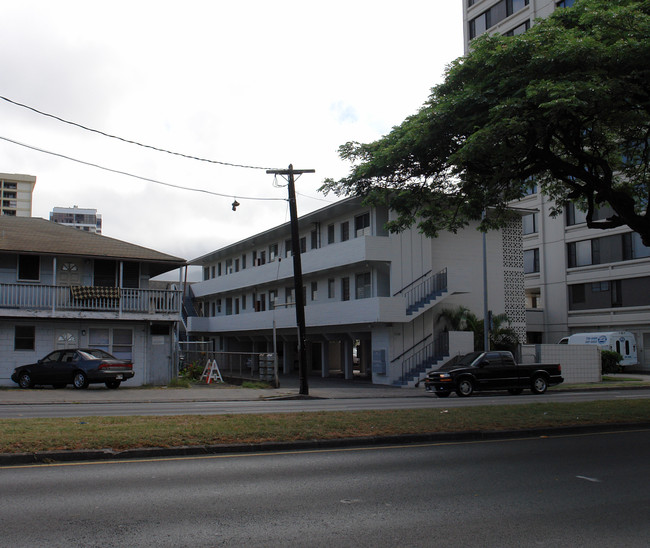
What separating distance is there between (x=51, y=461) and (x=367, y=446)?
4.81 metres

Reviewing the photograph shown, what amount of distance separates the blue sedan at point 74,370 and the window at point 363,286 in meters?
14.0

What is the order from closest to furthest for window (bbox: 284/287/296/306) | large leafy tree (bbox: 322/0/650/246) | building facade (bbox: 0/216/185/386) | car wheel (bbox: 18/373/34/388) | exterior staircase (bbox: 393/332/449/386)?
large leafy tree (bbox: 322/0/650/246) → car wheel (bbox: 18/373/34/388) → building facade (bbox: 0/216/185/386) → exterior staircase (bbox: 393/332/449/386) → window (bbox: 284/287/296/306)

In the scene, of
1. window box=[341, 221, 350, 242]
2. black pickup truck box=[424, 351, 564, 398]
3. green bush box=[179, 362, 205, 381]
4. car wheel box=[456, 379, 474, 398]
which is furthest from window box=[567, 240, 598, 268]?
green bush box=[179, 362, 205, 381]

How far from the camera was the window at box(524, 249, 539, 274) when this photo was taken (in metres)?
52.2

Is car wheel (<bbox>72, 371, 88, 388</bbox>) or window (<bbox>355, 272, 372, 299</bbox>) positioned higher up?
window (<bbox>355, 272, 372, 299</bbox>)

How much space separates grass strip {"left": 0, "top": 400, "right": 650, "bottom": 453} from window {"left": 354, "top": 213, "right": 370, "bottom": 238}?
67.3 ft

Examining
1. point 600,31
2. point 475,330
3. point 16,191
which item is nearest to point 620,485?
point 600,31

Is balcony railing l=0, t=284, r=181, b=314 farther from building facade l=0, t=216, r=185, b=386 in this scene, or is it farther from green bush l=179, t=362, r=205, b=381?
Answer: green bush l=179, t=362, r=205, b=381

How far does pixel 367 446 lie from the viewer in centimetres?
1080

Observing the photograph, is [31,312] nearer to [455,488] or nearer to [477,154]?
[477,154]

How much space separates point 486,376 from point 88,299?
16713 millimetres

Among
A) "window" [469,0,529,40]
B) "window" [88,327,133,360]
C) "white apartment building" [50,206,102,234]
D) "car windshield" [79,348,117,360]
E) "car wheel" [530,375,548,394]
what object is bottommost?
"car wheel" [530,375,548,394]

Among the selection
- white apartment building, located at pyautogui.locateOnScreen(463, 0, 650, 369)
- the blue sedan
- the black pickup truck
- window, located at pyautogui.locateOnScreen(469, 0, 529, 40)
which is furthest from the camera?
window, located at pyautogui.locateOnScreen(469, 0, 529, 40)

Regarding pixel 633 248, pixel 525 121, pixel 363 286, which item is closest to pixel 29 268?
pixel 363 286
